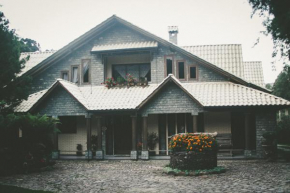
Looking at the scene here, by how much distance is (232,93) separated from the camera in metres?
18.5

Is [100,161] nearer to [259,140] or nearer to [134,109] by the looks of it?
[134,109]

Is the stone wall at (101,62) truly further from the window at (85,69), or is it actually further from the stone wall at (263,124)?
the stone wall at (263,124)

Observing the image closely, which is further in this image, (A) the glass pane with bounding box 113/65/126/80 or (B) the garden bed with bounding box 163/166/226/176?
(A) the glass pane with bounding box 113/65/126/80

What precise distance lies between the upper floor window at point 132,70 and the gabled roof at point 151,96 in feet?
4.64

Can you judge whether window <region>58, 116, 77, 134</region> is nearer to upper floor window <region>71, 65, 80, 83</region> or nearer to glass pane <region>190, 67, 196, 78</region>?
upper floor window <region>71, 65, 80, 83</region>

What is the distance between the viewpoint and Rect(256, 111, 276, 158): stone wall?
17844mm

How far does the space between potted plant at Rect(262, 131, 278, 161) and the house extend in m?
0.99

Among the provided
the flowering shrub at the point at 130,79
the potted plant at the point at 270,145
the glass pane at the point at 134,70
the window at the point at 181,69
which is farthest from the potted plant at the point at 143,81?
the potted plant at the point at 270,145

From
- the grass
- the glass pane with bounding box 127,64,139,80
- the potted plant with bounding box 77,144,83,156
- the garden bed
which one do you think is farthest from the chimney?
the grass

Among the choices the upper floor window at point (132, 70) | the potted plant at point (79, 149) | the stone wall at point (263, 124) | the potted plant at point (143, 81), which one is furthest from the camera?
the upper floor window at point (132, 70)

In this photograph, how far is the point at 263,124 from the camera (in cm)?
1792

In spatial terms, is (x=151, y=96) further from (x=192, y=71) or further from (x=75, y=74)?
(x=75, y=74)

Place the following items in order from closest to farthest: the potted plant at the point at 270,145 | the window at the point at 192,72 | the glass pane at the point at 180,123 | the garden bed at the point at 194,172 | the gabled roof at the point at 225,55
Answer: the garden bed at the point at 194,172 → the potted plant at the point at 270,145 → the glass pane at the point at 180,123 → the window at the point at 192,72 → the gabled roof at the point at 225,55

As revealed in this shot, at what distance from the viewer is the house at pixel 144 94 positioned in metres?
18.0
